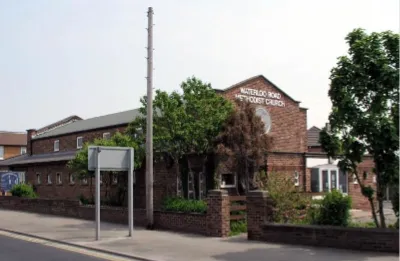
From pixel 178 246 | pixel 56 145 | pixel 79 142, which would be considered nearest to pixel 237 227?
pixel 178 246

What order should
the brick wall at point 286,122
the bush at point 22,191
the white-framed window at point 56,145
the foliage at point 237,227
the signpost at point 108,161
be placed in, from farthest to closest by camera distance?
the white-framed window at point 56,145
the bush at point 22,191
the brick wall at point 286,122
the foliage at point 237,227
the signpost at point 108,161

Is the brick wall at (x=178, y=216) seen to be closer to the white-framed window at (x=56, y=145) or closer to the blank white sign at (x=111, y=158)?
the blank white sign at (x=111, y=158)

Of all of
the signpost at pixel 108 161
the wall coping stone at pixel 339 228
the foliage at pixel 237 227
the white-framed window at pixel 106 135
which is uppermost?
the white-framed window at pixel 106 135

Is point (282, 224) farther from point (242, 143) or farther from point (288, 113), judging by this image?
point (288, 113)

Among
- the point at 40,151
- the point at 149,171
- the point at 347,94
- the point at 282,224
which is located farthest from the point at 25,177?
→ the point at 347,94

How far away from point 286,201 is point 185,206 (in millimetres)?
4232

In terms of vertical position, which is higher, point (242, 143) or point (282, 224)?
point (242, 143)

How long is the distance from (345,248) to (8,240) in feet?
34.2

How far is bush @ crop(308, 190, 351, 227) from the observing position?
13.8 m

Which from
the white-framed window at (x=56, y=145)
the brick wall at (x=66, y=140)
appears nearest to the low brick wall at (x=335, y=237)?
the brick wall at (x=66, y=140)

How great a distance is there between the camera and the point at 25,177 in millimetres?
41406

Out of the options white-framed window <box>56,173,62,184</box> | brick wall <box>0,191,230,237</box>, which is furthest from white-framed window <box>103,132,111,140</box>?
brick wall <box>0,191,230,237</box>

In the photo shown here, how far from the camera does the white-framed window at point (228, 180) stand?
79.4 ft

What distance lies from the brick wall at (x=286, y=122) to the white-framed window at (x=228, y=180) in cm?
406
